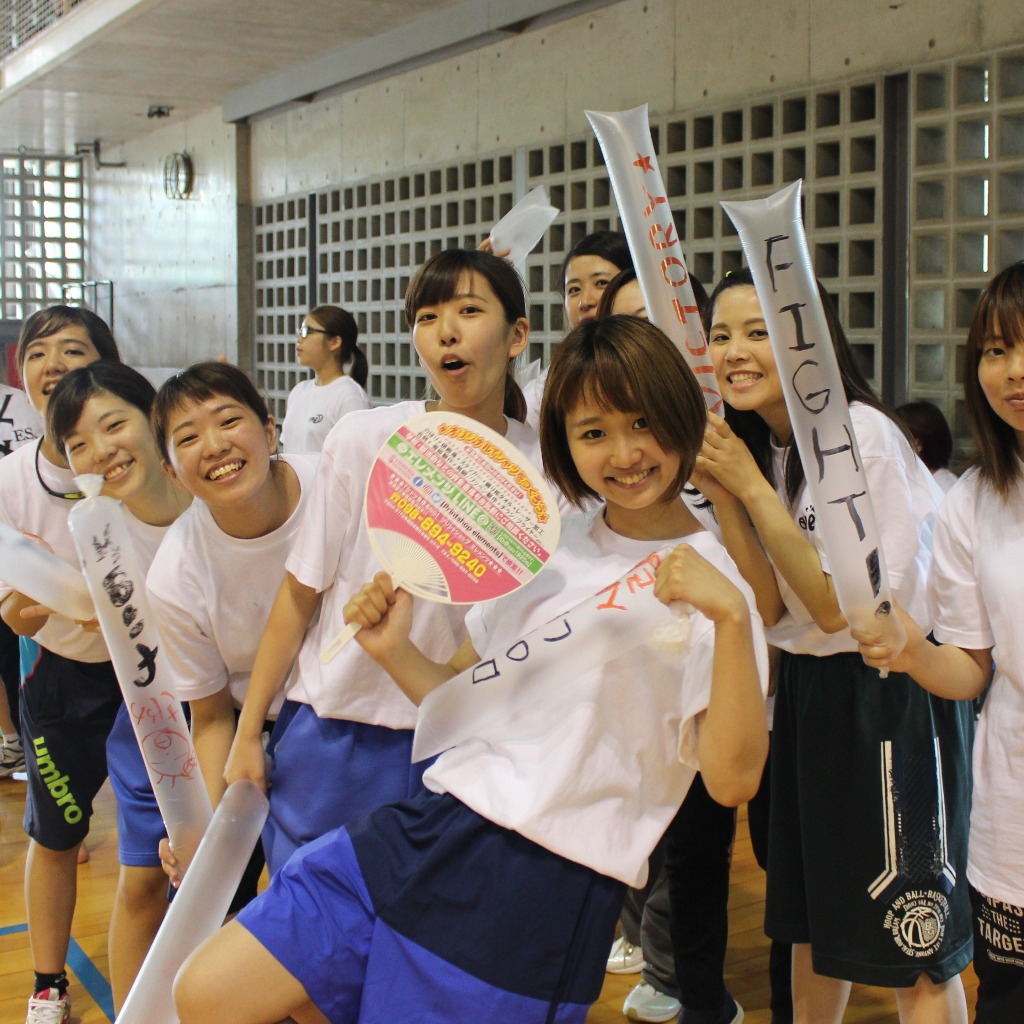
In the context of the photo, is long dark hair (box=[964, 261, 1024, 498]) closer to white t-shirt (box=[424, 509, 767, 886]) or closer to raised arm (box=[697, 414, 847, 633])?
raised arm (box=[697, 414, 847, 633])

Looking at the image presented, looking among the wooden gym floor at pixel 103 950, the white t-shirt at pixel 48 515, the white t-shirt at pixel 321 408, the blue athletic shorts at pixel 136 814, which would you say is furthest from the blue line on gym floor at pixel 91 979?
the white t-shirt at pixel 321 408

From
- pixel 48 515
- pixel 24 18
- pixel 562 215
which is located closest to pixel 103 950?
pixel 48 515

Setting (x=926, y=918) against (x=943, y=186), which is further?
(x=943, y=186)

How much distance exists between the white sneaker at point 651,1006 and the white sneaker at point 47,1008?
1087 mm

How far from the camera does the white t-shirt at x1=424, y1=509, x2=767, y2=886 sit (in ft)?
4.37

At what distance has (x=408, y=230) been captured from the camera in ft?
21.6

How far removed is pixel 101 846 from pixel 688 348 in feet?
8.58

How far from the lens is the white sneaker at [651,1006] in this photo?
240 centimetres

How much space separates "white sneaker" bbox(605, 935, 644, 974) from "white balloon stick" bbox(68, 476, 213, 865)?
122 centimetres

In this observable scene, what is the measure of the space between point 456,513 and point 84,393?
0.95 meters

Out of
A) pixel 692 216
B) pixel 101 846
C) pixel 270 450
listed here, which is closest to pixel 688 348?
pixel 270 450

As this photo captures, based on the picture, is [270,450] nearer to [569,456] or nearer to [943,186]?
[569,456]

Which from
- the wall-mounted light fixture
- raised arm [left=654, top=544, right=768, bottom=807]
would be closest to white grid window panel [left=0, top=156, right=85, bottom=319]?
the wall-mounted light fixture

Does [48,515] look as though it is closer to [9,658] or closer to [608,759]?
[608,759]
